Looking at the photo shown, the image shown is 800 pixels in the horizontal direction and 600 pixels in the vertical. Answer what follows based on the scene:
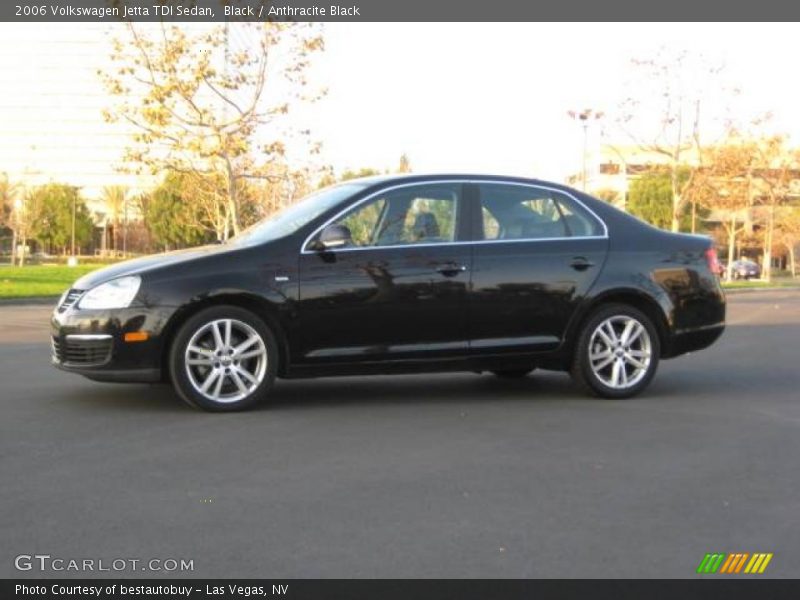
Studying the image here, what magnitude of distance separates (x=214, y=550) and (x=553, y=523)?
4.79 feet

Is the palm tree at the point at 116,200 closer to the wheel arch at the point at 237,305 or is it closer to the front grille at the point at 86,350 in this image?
→ the front grille at the point at 86,350

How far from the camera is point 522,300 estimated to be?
24.0ft

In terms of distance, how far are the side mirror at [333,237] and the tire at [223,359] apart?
0.70 m

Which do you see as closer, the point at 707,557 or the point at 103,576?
the point at 103,576

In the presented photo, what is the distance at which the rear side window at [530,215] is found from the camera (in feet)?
24.3

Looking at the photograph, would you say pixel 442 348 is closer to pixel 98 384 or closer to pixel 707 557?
pixel 98 384

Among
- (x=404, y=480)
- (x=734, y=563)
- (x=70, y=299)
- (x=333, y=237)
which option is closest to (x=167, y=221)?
(x=70, y=299)

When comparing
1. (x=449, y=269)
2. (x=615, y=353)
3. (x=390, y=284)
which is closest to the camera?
(x=390, y=284)

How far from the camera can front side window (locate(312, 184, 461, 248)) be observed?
7.10m

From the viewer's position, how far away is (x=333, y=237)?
6.87m

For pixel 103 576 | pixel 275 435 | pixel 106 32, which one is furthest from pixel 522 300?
pixel 106 32

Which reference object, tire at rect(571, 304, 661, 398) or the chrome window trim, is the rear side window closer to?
the chrome window trim

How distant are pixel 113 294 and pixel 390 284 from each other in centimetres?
190

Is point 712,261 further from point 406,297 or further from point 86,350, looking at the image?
point 86,350
